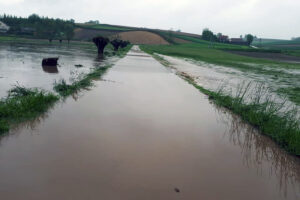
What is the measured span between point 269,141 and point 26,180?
7.68 metres

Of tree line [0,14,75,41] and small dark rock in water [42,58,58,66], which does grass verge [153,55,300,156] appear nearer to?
small dark rock in water [42,58,58,66]

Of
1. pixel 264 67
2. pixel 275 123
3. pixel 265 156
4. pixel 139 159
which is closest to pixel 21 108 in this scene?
pixel 139 159

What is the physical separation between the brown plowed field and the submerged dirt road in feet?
486

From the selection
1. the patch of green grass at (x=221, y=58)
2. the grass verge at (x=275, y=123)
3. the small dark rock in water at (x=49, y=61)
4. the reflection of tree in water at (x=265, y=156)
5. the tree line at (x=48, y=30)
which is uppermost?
the tree line at (x=48, y=30)

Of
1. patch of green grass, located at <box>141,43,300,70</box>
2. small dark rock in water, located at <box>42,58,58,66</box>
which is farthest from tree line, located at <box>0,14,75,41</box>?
small dark rock in water, located at <box>42,58,58,66</box>

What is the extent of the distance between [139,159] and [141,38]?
526 ft

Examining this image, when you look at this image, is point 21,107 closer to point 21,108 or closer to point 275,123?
point 21,108

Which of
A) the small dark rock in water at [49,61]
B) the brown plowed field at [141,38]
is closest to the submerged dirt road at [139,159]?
the small dark rock in water at [49,61]

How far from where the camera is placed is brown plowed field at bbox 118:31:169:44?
513ft

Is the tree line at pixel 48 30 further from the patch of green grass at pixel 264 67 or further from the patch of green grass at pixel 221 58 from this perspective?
the patch of green grass at pixel 264 67

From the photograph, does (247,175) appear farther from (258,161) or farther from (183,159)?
(183,159)

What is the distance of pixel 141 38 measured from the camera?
530 ft

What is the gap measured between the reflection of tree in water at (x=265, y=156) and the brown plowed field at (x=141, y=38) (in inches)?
5844

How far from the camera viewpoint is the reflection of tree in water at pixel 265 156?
6.45m
